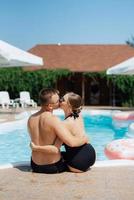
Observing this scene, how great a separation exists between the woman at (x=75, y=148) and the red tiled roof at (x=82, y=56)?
2525 cm

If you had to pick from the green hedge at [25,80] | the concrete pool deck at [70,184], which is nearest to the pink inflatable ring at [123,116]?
the green hedge at [25,80]

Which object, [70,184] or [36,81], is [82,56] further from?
[70,184]

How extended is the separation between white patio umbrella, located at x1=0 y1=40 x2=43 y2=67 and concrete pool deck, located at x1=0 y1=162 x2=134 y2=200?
7.74 m

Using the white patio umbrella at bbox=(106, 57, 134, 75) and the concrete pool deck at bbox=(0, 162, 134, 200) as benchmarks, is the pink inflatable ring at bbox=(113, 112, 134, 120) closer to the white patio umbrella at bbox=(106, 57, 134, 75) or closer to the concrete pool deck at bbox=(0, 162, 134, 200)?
the white patio umbrella at bbox=(106, 57, 134, 75)

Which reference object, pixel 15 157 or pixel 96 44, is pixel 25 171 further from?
pixel 96 44

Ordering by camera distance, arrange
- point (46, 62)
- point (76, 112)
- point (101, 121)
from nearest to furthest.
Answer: point (76, 112) < point (101, 121) < point (46, 62)

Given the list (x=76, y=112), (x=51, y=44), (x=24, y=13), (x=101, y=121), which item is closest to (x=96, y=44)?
(x=51, y=44)

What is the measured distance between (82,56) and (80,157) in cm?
2833

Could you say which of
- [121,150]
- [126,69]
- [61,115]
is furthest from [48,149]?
[61,115]

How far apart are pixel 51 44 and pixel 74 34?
6.92 meters

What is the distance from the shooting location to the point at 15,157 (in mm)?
13219

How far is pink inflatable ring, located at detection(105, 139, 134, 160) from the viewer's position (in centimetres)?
920

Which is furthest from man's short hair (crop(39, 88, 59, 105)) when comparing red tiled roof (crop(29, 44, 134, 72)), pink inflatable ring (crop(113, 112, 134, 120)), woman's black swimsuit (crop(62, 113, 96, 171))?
red tiled roof (crop(29, 44, 134, 72))

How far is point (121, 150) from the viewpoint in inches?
371
